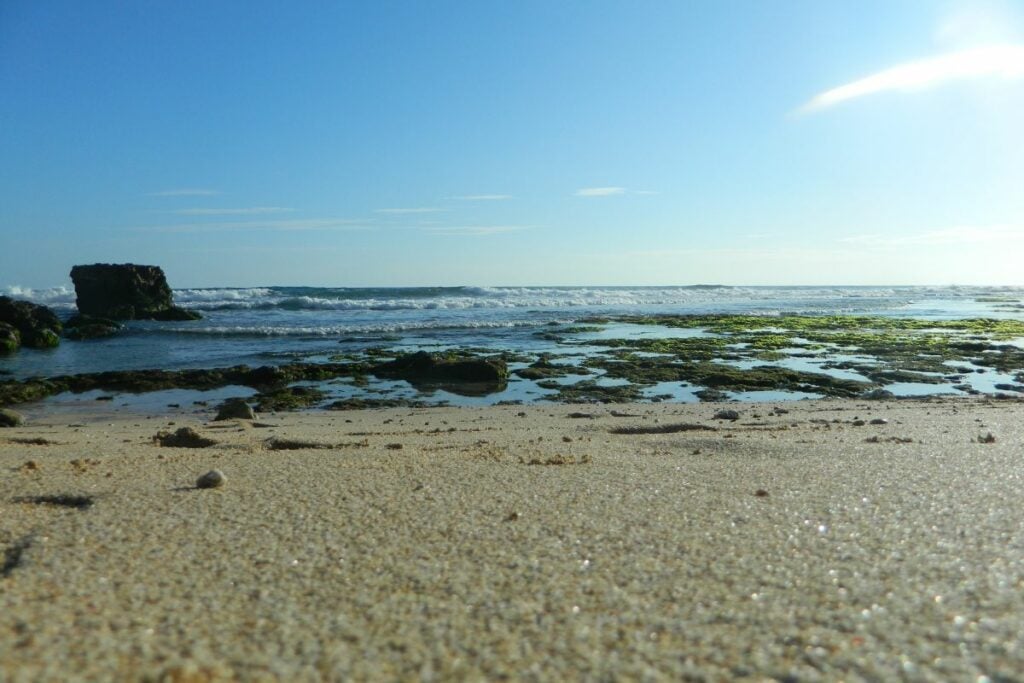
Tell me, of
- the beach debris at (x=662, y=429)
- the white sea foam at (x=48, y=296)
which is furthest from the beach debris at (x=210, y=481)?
the white sea foam at (x=48, y=296)

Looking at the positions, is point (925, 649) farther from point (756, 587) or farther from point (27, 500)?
point (27, 500)

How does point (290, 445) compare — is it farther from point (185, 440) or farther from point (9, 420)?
point (9, 420)

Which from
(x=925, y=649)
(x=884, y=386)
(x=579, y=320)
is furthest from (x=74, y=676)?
(x=579, y=320)

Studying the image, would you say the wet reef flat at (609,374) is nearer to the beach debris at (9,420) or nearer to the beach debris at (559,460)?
the beach debris at (9,420)

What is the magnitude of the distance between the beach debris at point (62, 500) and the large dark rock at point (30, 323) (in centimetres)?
2070

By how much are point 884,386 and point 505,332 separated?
15.3 m

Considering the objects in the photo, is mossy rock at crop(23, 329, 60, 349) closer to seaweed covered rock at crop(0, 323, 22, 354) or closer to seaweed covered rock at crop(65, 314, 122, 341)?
seaweed covered rock at crop(0, 323, 22, 354)

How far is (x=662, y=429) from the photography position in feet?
24.3

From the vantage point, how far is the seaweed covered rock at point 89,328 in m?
25.3

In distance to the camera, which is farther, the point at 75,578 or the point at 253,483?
the point at 253,483

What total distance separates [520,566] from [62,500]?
261cm

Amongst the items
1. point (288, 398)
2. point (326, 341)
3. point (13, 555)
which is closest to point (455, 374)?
point (288, 398)

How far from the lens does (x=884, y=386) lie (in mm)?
12109

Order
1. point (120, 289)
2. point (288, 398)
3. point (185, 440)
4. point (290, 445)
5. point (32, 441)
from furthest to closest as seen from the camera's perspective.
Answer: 1. point (120, 289)
2. point (288, 398)
3. point (32, 441)
4. point (185, 440)
5. point (290, 445)
